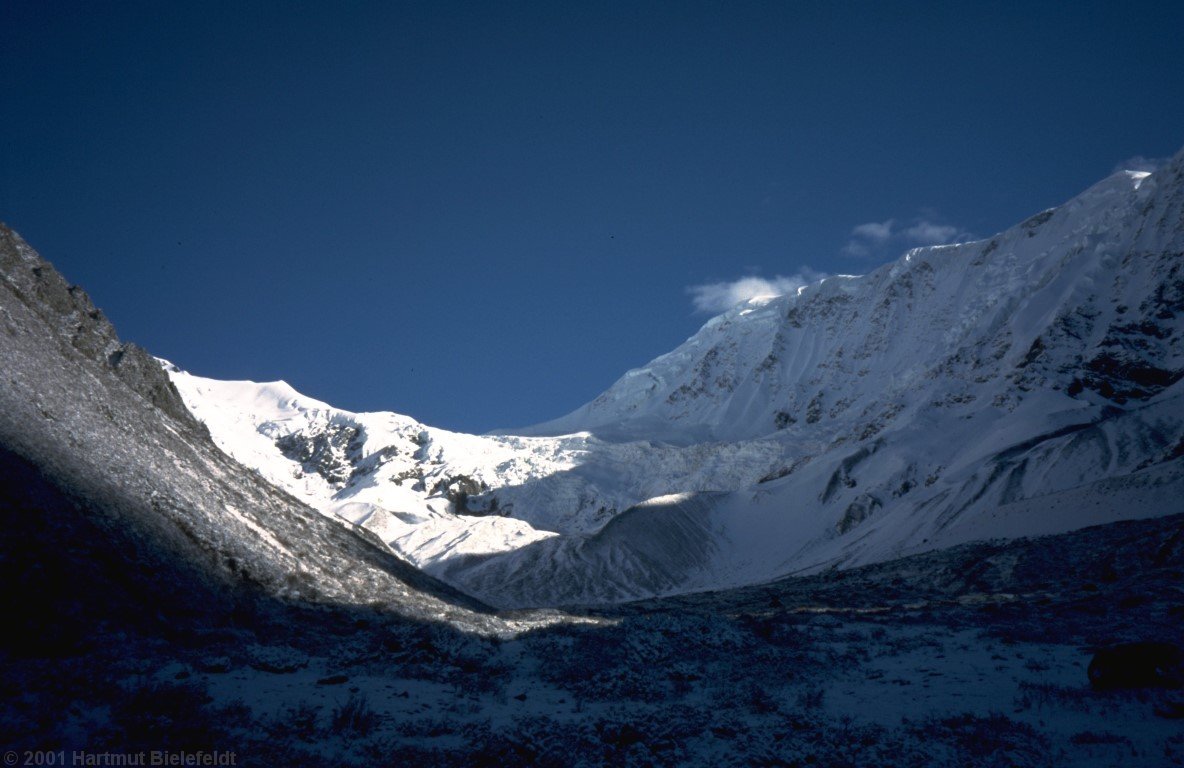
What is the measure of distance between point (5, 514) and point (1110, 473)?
77294 millimetres

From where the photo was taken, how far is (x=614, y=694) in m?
15.1

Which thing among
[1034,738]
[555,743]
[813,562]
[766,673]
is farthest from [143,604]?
[813,562]

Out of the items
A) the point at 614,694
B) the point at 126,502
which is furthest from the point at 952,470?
the point at 126,502

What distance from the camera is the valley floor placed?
10422 millimetres

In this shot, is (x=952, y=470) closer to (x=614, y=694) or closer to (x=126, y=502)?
(x=614, y=694)

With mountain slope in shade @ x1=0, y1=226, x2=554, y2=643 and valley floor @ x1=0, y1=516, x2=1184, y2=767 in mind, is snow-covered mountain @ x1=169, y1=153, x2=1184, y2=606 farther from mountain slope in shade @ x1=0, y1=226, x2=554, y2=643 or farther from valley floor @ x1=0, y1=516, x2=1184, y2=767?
mountain slope in shade @ x1=0, y1=226, x2=554, y2=643

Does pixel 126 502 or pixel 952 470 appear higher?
pixel 952 470

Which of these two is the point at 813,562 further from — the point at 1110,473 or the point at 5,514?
the point at 5,514

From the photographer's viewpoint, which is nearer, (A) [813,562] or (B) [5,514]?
(B) [5,514]

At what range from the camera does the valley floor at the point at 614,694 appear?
10.4 m

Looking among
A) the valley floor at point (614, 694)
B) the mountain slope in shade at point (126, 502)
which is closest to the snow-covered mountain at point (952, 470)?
the valley floor at point (614, 694)

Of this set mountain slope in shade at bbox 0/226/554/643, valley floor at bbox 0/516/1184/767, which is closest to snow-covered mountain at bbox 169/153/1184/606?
valley floor at bbox 0/516/1184/767

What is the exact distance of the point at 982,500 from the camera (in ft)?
232

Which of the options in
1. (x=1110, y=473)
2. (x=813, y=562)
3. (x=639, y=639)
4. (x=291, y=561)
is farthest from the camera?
(x=813, y=562)
